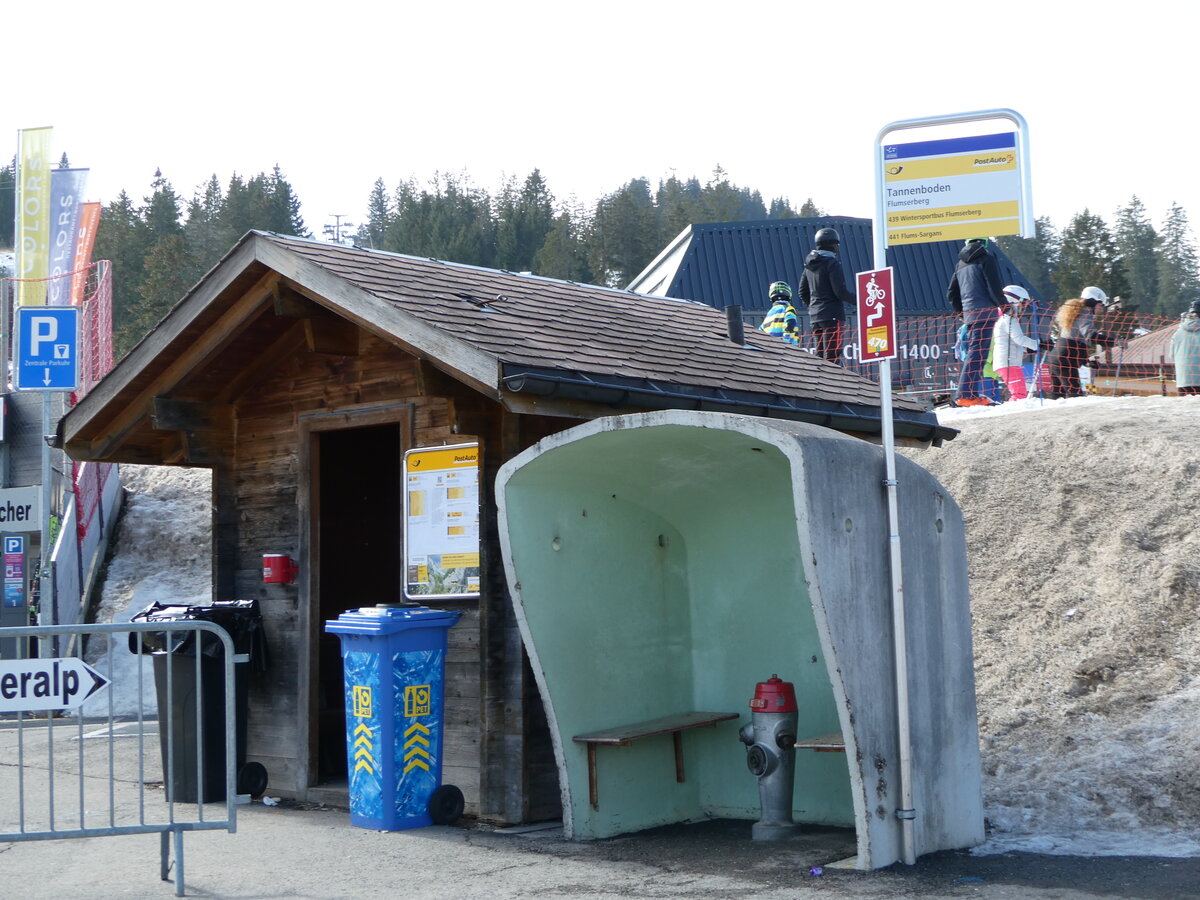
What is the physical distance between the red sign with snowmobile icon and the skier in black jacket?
422 inches

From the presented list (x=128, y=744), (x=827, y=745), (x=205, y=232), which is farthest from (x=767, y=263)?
(x=205, y=232)

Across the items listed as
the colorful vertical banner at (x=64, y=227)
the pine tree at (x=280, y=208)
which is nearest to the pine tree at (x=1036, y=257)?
the pine tree at (x=280, y=208)

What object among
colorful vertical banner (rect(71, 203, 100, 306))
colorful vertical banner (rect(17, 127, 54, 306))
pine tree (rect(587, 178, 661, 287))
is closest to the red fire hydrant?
colorful vertical banner (rect(71, 203, 100, 306))

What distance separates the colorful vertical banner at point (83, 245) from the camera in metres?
21.7

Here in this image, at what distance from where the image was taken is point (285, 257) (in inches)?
305

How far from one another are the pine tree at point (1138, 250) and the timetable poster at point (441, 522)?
88386mm

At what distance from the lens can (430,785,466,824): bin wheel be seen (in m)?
7.32

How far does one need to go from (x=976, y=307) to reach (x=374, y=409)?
10.0m

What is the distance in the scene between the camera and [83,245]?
21781 mm

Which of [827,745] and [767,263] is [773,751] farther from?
[767,263]

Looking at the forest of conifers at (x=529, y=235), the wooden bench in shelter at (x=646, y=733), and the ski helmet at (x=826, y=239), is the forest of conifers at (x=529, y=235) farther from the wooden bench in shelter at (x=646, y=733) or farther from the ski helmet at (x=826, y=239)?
the wooden bench in shelter at (x=646, y=733)

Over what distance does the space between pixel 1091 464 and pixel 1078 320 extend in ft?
16.1

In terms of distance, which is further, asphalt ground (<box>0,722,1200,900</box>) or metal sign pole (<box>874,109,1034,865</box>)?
metal sign pole (<box>874,109,1034,865</box>)

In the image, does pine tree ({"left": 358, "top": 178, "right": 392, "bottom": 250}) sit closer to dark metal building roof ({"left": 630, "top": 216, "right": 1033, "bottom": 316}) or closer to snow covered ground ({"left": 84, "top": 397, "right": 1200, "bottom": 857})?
dark metal building roof ({"left": 630, "top": 216, "right": 1033, "bottom": 316})
